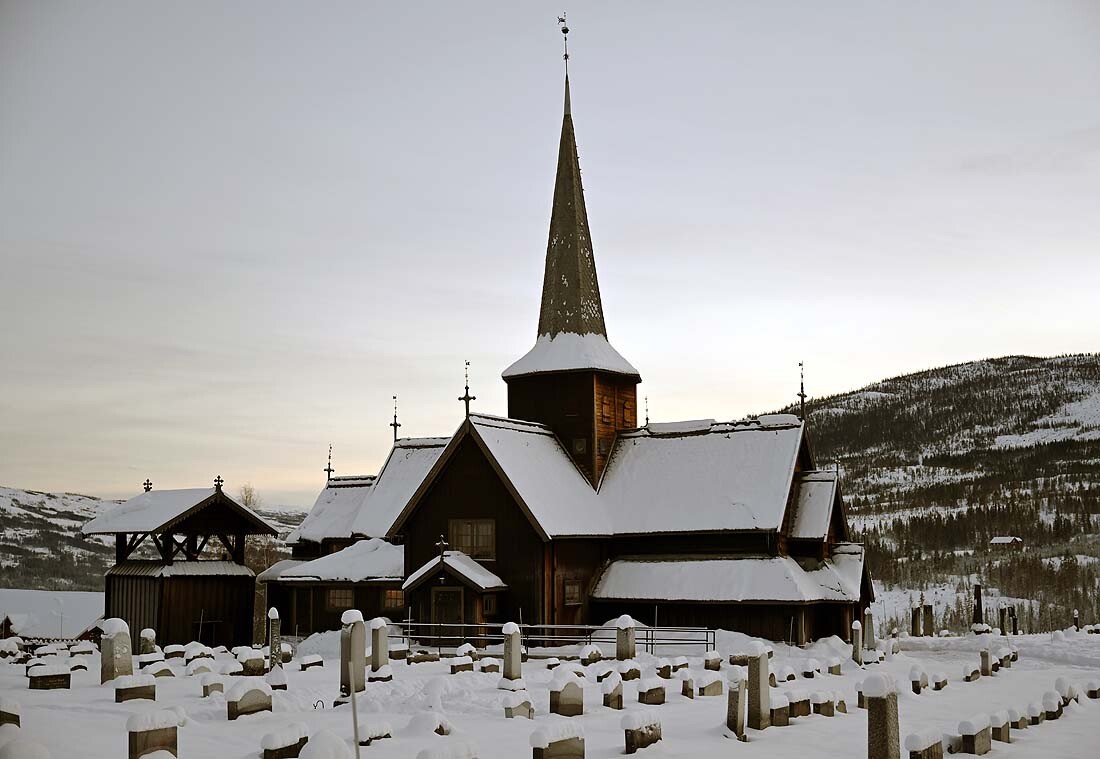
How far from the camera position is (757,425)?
125 ft

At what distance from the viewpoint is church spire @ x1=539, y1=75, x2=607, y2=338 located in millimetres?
40844

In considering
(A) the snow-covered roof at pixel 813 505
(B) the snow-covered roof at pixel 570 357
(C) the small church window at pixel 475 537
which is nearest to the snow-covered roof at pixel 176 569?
(C) the small church window at pixel 475 537

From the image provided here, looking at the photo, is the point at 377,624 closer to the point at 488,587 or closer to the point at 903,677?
the point at 488,587

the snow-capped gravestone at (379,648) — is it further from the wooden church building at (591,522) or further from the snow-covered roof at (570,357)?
the snow-covered roof at (570,357)

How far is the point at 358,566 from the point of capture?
39.1 m

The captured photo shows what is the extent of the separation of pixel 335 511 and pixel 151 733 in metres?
33.7

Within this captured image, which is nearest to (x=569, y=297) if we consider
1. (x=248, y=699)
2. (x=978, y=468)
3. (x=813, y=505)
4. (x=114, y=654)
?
(x=813, y=505)

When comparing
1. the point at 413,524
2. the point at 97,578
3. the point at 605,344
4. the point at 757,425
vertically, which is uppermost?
the point at 605,344

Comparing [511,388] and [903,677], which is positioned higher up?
[511,388]

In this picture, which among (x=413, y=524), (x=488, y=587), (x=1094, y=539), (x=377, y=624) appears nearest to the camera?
(x=377, y=624)

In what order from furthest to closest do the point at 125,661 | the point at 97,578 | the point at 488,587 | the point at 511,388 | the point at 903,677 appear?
the point at 97,578 → the point at 511,388 → the point at 488,587 → the point at 903,677 → the point at 125,661

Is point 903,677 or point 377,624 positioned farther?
point 903,677

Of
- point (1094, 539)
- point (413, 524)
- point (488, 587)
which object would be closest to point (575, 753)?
point (488, 587)

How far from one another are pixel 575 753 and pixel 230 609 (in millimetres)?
27798
